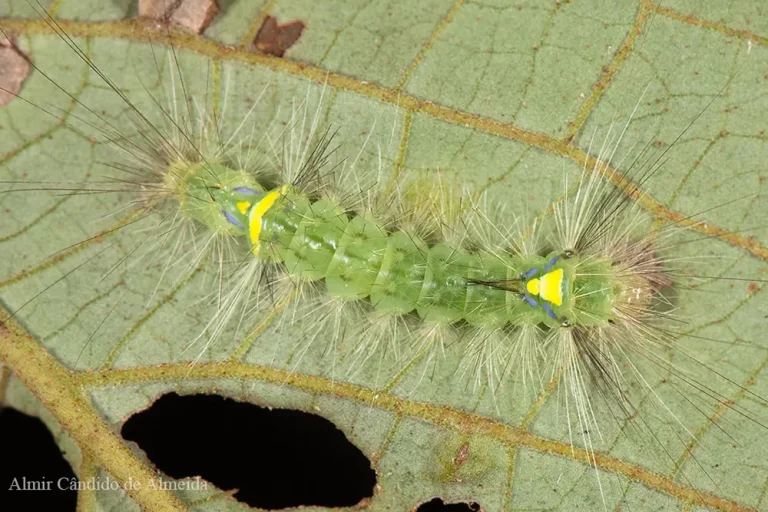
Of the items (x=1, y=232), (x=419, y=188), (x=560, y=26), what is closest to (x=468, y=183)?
(x=419, y=188)

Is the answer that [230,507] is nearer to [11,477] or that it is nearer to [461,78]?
[11,477]

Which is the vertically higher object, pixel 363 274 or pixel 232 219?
pixel 232 219

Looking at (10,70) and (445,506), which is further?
(10,70)

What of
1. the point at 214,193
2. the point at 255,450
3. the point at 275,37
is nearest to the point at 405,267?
the point at 214,193

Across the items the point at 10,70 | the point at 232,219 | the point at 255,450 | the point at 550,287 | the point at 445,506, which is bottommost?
the point at 445,506

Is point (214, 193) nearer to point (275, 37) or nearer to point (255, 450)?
point (275, 37)

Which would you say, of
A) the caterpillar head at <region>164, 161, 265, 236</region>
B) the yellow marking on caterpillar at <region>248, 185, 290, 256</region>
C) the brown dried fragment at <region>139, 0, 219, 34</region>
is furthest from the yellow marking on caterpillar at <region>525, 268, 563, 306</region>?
the brown dried fragment at <region>139, 0, 219, 34</region>

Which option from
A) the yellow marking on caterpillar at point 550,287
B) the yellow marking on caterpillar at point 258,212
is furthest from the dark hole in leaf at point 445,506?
the yellow marking on caterpillar at point 258,212
